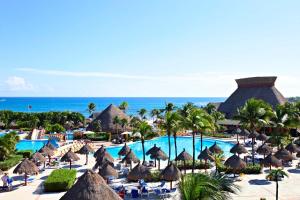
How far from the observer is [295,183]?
21.2 meters

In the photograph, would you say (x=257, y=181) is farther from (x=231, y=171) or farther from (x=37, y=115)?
(x=37, y=115)

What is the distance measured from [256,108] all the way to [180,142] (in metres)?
20.3

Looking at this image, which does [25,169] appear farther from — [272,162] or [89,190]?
[272,162]

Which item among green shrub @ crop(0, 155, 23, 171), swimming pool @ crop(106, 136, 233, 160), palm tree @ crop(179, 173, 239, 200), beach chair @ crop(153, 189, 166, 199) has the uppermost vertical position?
palm tree @ crop(179, 173, 239, 200)

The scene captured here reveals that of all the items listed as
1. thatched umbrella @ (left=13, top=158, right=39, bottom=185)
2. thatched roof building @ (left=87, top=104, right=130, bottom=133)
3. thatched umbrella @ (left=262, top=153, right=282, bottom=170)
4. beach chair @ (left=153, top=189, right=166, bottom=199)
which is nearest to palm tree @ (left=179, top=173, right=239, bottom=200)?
beach chair @ (left=153, top=189, right=166, bottom=199)

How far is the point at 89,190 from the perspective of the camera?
12109 mm

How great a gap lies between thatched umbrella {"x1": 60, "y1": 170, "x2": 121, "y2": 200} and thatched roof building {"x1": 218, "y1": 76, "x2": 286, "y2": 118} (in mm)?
43115

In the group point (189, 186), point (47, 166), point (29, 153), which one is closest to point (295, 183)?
point (189, 186)

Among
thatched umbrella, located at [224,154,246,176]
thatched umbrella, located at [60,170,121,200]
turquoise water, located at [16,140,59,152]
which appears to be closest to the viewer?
thatched umbrella, located at [60,170,121,200]

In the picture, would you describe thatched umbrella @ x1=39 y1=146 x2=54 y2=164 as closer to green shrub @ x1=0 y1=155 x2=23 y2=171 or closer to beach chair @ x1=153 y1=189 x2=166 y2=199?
green shrub @ x1=0 y1=155 x2=23 y2=171

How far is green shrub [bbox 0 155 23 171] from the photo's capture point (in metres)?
25.5

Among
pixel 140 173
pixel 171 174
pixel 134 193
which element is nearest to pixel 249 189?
pixel 171 174

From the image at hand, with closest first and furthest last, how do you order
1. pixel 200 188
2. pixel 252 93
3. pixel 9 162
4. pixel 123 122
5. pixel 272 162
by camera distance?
pixel 200 188 < pixel 272 162 < pixel 9 162 < pixel 123 122 < pixel 252 93

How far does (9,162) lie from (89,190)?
17012 mm
